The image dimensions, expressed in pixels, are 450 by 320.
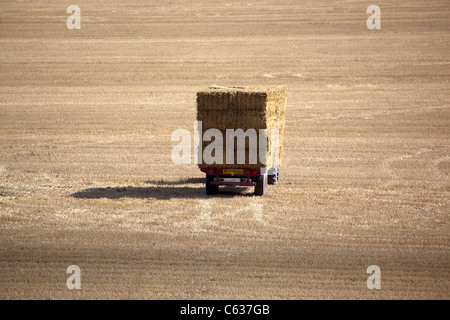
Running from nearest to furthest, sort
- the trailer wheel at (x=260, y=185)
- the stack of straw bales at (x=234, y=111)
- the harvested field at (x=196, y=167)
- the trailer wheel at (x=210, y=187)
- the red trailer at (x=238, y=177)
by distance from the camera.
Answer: the harvested field at (x=196, y=167) < the stack of straw bales at (x=234, y=111) < the red trailer at (x=238, y=177) < the trailer wheel at (x=260, y=185) < the trailer wheel at (x=210, y=187)

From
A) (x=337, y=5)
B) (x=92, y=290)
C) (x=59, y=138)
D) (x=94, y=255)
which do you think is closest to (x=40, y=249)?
(x=94, y=255)

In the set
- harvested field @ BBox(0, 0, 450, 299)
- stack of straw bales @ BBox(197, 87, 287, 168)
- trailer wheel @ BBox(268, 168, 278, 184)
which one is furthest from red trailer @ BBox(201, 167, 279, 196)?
trailer wheel @ BBox(268, 168, 278, 184)

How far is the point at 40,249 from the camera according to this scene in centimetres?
1299

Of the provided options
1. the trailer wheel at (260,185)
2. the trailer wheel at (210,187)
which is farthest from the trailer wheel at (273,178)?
the trailer wheel at (210,187)

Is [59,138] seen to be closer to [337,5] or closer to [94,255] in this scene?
[94,255]

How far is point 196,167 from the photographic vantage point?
21125 millimetres

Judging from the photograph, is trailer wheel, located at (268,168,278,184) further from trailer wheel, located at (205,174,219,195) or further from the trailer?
trailer wheel, located at (205,174,219,195)

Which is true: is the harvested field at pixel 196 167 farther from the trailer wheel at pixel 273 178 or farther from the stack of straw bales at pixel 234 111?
the stack of straw bales at pixel 234 111

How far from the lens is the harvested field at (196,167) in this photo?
11906 mm

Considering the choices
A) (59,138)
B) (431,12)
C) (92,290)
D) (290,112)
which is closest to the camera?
(92,290)
